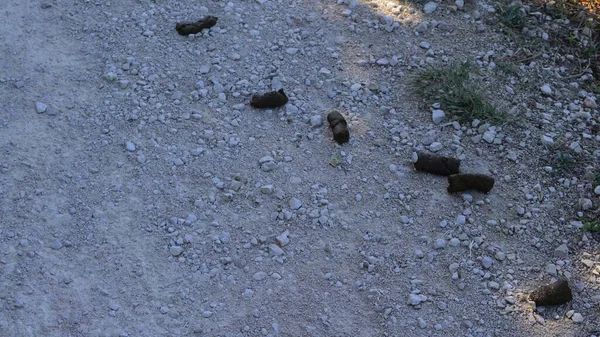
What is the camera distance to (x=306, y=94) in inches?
179

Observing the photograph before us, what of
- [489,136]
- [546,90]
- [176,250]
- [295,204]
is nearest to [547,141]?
[489,136]

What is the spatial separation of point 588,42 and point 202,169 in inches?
104

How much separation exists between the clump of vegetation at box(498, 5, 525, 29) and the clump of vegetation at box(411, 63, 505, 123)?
21.6 inches

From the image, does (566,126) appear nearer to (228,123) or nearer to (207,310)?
(228,123)

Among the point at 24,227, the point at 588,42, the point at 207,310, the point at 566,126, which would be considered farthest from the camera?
the point at 588,42

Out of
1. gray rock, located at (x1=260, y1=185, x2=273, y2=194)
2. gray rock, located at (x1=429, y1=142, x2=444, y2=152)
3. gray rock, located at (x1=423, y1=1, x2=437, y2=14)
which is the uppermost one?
gray rock, located at (x1=423, y1=1, x2=437, y2=14)

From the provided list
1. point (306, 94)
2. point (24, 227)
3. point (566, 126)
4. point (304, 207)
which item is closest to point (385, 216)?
point (304, 207)

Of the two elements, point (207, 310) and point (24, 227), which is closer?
point (207, 310)

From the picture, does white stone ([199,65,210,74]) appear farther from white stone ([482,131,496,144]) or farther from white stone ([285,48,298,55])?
white stone ([482,131,496,144])

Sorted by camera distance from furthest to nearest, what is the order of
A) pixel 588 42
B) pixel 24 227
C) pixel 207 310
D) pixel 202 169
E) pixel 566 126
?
pixel 588 42 → pixel 566 126 → pixel 202 169 → pixel 24 227 → pixel 207 310

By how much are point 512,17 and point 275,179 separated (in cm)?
207

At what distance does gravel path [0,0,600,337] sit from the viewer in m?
3.55

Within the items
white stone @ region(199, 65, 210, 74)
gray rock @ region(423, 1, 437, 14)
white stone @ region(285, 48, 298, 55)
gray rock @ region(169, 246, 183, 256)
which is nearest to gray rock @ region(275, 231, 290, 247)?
gray rock @ region(169, 246, 183, 256)

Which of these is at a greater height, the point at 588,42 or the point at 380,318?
the point at 588,42
